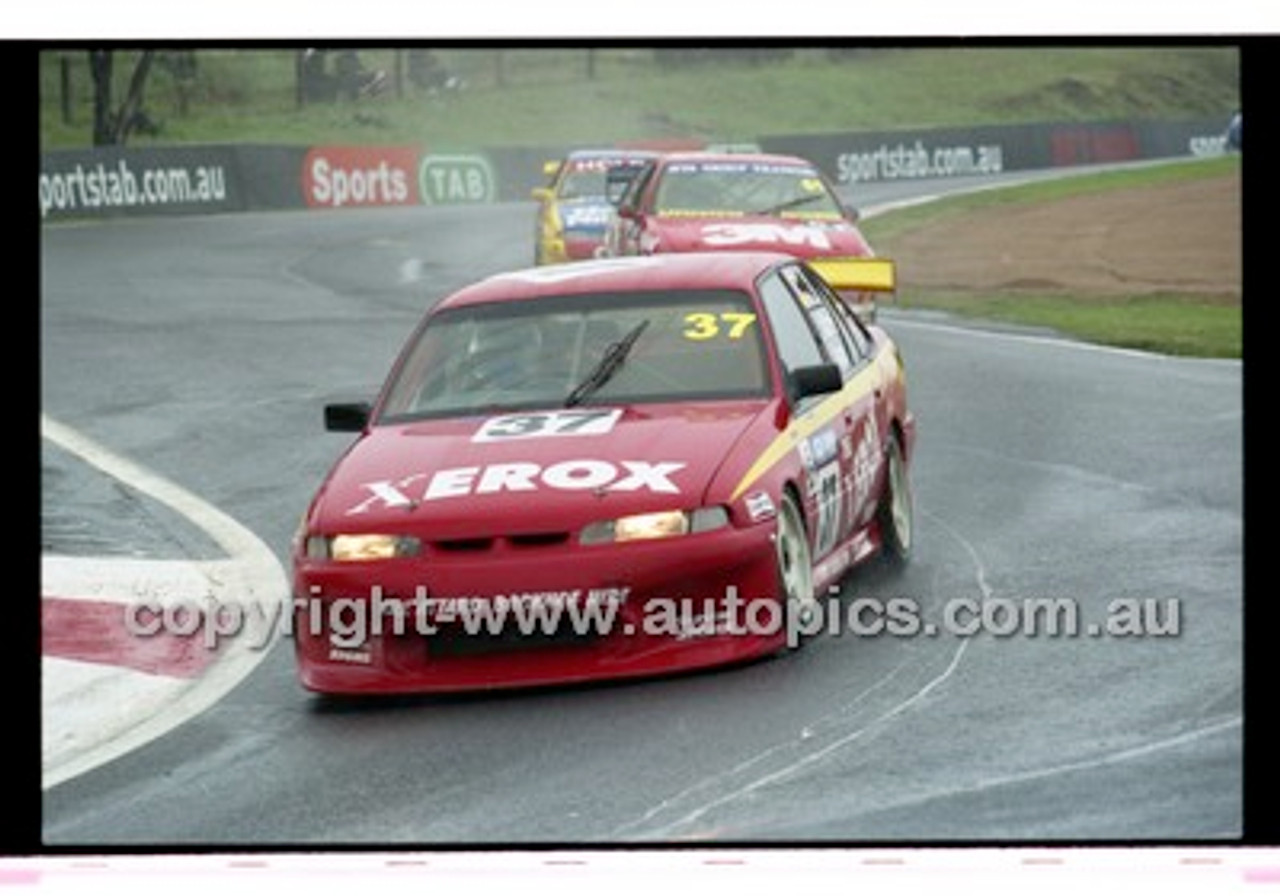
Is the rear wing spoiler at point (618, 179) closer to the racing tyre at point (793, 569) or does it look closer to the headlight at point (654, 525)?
the racing tyre at point (793, 569)

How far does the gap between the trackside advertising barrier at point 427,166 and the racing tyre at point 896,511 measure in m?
13.3

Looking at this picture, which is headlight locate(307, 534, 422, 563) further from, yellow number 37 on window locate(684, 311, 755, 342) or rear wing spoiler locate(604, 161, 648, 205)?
rear wing spoiler locate(604, 161, 648, 205)

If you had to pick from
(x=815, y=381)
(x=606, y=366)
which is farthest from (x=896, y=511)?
(x=606, y=366)

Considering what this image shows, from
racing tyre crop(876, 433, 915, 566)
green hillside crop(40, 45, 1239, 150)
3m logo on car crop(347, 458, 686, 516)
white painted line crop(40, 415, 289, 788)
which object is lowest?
white painted line crop(40, 415, 289, 788)

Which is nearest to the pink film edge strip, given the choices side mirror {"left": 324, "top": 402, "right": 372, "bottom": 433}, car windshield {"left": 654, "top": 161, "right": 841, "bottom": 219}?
side mirror {"left": 324, "top": 402, "right": 372, "bottom": 433}

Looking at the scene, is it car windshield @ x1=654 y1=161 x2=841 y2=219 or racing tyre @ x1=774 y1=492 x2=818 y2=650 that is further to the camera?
car windshield @ x1=654 y1=161 x2=841 y2=219

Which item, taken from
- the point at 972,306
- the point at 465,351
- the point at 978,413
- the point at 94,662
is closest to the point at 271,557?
the point at 465,351

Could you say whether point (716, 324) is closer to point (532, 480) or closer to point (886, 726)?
point (532, 480)

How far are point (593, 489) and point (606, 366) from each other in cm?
84

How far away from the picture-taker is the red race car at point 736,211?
49.1 feet

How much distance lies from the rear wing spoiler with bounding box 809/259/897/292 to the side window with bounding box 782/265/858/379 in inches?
20.3

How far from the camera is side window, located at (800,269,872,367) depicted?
10969 millimetres

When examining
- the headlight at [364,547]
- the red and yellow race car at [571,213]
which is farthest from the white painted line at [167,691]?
the red and yellow race car at [571,213]

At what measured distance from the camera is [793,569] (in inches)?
362
